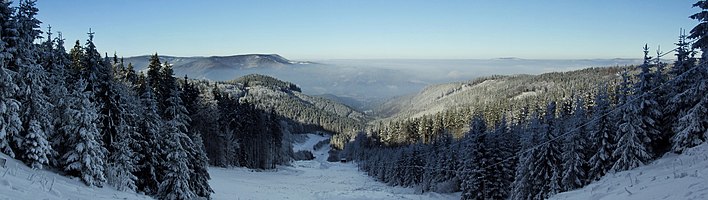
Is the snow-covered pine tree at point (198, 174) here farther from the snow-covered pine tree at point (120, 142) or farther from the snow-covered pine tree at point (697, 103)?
the snow-covered pine tree at point (697, 103)

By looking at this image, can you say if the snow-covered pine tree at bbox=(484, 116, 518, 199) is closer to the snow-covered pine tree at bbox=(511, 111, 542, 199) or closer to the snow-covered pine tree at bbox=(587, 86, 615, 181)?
the snow-covered pine tree at bbox=(511, 111, 542, 199)

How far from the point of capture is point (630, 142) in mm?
27016

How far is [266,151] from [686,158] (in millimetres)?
59737

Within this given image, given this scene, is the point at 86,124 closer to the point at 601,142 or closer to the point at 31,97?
the point at 31,97

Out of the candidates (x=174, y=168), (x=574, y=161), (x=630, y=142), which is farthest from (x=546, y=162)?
(x=174, y=168)

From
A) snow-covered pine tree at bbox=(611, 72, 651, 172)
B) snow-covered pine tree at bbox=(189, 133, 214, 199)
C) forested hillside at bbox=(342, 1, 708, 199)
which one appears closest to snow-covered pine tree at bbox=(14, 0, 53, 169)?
snow-covered pine tree at bbox=(189, 133, 214, 199)

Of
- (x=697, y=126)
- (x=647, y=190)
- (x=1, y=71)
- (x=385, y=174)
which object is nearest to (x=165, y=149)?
(x=1, y=71)

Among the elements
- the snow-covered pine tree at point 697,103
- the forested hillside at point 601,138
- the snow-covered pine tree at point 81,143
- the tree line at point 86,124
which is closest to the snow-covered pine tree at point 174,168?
the tree line at point 86,124

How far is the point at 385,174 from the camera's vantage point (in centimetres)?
7438

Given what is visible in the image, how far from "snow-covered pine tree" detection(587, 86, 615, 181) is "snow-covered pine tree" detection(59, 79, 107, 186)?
30.8m

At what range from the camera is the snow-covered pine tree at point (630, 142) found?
26895mm

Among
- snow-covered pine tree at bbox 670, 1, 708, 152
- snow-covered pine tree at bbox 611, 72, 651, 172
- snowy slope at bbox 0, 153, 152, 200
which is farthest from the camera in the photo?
snow-covered pine tree at bbox 611, 72, 651, 172

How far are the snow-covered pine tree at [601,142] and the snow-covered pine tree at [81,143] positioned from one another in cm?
3080

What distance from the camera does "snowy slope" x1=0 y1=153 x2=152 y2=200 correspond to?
39.1 ft
